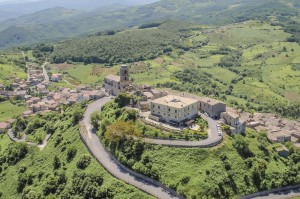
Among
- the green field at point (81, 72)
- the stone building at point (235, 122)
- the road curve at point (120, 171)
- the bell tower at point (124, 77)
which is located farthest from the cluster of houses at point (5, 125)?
the stone building at point (235, 122)

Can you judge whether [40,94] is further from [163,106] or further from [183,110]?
[183,110]

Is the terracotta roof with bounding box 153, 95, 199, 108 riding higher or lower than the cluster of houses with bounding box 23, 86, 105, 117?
higher

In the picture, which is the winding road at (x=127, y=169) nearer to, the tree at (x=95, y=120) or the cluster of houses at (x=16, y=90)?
the tree at (x=95, y=120)

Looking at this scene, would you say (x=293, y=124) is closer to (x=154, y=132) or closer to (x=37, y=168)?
(x=154, y=132)

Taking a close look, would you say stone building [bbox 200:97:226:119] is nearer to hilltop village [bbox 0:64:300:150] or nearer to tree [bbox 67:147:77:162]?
hilltop village [bbox 0:64:300:150]

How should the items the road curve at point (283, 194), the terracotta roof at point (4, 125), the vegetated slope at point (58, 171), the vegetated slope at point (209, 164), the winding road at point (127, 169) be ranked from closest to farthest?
the winding road at point (127, 169)
the vegetated slope at point (209, 164)
the vegetated slope at point (58, 171)
the road curve at point (283, 194)
the terracotta roof at point (4, 125)

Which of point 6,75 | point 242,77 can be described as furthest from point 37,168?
point 242,77

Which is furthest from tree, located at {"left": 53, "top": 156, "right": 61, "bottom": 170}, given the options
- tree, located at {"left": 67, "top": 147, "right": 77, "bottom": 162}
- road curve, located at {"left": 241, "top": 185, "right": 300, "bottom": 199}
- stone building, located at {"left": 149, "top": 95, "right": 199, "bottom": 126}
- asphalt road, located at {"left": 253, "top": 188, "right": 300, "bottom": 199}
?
asphalt road, located at {"left": 253, "top": 188, "right": 300, "bottom": 199}
